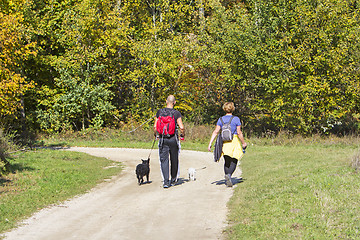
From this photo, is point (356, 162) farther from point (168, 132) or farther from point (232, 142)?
point (168, 132)

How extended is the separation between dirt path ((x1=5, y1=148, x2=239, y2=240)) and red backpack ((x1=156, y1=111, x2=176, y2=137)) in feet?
4.88

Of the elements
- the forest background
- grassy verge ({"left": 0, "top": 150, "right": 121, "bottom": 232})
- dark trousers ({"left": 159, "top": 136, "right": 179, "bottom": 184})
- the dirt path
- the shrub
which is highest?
the forest background

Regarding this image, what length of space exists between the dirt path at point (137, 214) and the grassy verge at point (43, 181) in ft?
1.30

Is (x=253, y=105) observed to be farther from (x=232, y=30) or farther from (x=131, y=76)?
(x=131, y=76)

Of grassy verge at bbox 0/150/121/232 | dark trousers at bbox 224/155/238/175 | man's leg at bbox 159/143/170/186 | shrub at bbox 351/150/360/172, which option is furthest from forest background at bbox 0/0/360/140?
dark trousers at bbox 224/155/238/175

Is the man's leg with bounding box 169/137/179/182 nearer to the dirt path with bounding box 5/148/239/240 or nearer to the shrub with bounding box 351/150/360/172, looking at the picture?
the dirt path with bounding box 5/148/239/240

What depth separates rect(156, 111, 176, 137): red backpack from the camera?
38.0 ft

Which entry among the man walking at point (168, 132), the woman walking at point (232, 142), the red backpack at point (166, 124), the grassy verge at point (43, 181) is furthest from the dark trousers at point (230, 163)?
the grassy verge at point (43, 181)

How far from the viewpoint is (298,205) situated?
8.27 m

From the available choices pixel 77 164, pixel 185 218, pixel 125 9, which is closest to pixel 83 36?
pixel 125 9

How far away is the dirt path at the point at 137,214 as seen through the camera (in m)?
7.49

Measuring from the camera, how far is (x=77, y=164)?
55.8ft

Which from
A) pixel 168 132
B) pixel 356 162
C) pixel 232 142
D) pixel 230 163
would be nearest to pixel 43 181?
pixel 168 132

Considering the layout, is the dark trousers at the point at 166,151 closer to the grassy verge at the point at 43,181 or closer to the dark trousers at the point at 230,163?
the dark trousers at the point at 230,163
